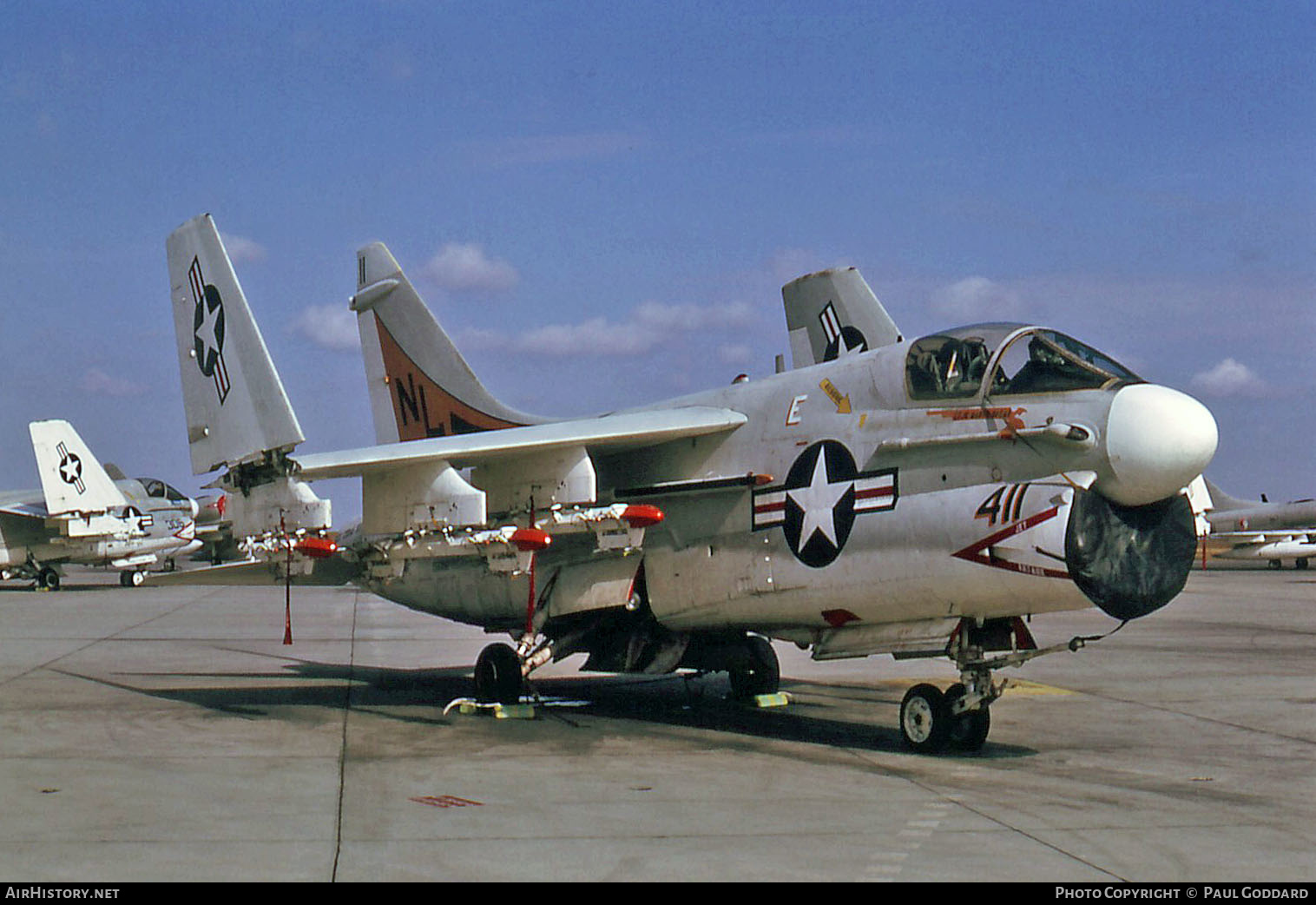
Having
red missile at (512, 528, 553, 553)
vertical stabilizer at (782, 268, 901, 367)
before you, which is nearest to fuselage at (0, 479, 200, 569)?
vertical stabilizer at (782, 268, 901, 367)

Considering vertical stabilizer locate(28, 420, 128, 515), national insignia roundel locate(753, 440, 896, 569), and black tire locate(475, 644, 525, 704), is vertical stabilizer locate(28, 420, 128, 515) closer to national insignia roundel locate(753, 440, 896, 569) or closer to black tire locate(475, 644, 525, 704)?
black tire locate(475, 644, 525, 704)

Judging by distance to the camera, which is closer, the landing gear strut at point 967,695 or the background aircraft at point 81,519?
the landing gear strut at point 967,695

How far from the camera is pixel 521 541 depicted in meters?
10.8

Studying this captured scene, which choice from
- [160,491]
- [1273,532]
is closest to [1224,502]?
[1273,532]

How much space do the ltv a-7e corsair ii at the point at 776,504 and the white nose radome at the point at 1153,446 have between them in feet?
0.05

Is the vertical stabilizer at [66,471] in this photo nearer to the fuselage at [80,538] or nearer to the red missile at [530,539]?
the fuselage at [80,538]

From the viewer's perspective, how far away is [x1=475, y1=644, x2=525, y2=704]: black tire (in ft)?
41.9

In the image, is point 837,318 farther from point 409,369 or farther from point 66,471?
point 66,471

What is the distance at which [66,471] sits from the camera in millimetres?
36938

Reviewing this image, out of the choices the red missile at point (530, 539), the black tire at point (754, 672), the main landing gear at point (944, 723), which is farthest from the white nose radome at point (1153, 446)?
the black tire at point (754, 672)

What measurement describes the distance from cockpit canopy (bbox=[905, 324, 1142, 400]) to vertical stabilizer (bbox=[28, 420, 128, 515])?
32321mm

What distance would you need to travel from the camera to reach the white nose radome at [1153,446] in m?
8.63

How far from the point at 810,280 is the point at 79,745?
1039cm

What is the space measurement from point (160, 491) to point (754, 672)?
35069mm
